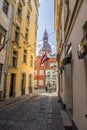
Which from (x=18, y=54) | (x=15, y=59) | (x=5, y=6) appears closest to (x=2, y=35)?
(x=5, y=6)

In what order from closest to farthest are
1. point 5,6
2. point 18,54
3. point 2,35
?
point 2,35
point 5,6
point 18,54

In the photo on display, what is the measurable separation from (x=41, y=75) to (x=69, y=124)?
52837 mm

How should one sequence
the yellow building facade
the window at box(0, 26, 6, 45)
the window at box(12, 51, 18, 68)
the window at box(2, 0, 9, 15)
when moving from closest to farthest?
1. the window at box(0, 26, 6, 45)
2. the window at box(2, 0, 9, 15)
3. the yellow building facade
4. the window at box(12, 51, 18, 68)

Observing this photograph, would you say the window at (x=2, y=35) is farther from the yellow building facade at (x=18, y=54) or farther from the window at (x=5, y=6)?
the yellow building facade at (x=18, y=54)

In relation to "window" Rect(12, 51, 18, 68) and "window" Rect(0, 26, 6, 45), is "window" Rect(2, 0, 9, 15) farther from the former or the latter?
"window" Rect(12, 51, 18, 68)

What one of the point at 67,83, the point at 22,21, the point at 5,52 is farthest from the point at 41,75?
the point at 67,83

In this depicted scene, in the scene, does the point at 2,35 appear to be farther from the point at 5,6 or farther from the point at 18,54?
the point at 18,54

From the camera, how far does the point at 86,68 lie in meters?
4.20

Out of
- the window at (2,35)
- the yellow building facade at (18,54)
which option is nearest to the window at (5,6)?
the window at (2,35)

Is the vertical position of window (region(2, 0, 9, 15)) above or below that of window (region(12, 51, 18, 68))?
above

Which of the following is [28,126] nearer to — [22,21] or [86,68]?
[86,68]

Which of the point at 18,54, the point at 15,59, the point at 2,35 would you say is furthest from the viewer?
the point at 18,54

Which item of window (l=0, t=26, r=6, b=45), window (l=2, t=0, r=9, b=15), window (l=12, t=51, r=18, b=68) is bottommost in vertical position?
window (l=12, t=51, r=18, b=68)

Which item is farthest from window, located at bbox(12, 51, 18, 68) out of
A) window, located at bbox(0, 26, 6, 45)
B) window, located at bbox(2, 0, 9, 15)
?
window, located at bbox(2, 0, 9, 15)
